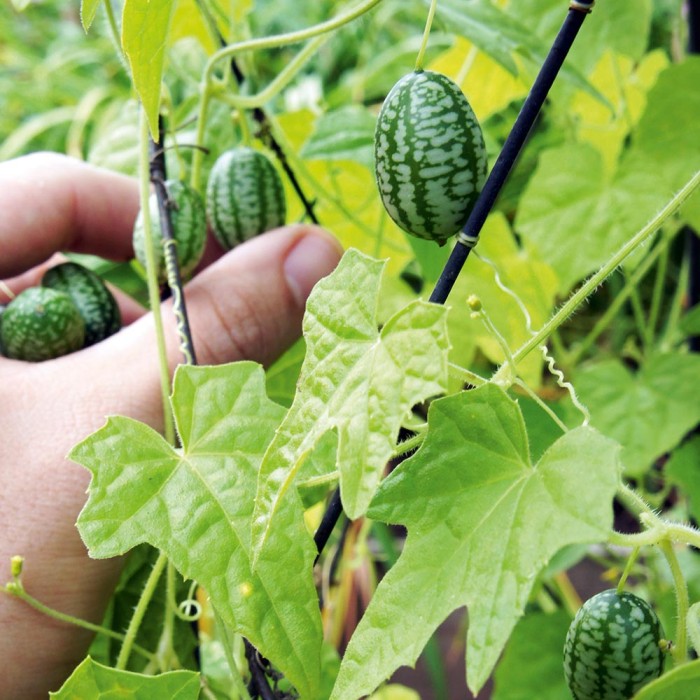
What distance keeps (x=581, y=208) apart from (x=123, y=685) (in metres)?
0.76

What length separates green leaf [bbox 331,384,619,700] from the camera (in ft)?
1.30

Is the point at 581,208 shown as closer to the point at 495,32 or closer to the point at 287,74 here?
the point at 495,32

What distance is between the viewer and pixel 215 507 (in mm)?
540

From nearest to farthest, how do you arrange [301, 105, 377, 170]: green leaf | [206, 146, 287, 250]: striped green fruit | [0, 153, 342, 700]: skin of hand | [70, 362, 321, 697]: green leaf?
[70, 362, 321, 697]: green leaf → [0, 153, 342, 700]: skin of hand → [206, 146, 287, 250]: striped green fruit → [301, 105, 377, 170]: green leaf

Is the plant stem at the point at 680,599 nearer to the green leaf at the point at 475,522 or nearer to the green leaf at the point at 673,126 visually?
the green leaf at the point at 475,522

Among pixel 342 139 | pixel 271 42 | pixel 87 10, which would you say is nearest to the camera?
pixel 87 10

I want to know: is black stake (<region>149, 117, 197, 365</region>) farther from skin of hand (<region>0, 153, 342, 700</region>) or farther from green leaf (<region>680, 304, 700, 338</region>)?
green leaf (<region>680, 304, 700, 338</region>)

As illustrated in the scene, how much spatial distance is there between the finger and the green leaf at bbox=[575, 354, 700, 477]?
658 millimetres

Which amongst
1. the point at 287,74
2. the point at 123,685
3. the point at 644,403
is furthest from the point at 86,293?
the point at 644,403

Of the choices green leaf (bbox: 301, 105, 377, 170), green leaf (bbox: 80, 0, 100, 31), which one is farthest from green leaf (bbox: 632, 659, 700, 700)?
green leaf (bbox: 301, 105, 377, 170)

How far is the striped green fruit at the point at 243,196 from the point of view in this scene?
75 centimetres

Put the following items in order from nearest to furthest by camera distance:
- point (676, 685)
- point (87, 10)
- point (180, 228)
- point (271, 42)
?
point (676, 685), point (87, 10), point (271, 42), point (180, 228)

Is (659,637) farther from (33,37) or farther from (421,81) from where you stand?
(33,37)

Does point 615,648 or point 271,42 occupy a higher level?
point 271,42
